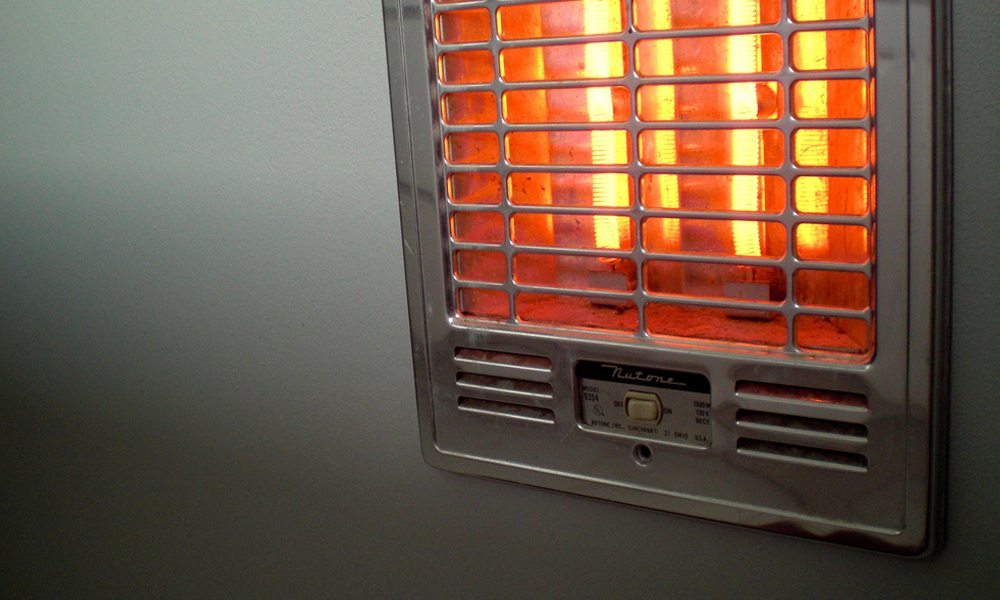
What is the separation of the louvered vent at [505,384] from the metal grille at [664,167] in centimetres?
3

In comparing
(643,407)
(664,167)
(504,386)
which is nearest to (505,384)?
(504,386)

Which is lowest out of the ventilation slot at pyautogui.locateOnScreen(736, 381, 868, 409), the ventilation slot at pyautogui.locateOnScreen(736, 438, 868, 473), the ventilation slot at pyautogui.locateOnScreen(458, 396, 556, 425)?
the ventilation slot at pyautogui.locateOnScreen(736, 438, 868, 473)

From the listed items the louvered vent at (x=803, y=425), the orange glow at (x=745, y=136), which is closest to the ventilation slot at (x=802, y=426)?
the louvered vent at (x=803, y=425)

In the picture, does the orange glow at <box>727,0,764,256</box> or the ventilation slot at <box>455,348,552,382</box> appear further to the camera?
the ventilation slot at <box>455,348,552,382</box>

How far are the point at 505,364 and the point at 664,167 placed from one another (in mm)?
218

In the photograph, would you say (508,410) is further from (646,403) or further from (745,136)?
(745,136)

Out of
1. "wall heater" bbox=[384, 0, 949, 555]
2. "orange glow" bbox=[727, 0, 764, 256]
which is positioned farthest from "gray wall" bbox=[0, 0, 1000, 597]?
Answer: "orange glow" bbox=[727, 0, 764, 256]

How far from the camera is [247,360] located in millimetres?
996

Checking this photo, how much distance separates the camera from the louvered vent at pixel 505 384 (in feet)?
2.63

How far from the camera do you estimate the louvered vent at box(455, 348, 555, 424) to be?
80cm

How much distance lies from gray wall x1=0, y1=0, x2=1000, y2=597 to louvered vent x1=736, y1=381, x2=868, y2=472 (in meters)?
0.06

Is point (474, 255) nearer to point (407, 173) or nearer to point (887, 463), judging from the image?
point (407, 173)

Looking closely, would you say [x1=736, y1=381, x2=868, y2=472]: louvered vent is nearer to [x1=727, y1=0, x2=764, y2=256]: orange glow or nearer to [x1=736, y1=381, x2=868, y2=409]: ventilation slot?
[x1=736, y1=381, x2=868, y2=409]: ventilation slot

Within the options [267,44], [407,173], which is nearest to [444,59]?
[407,173]
